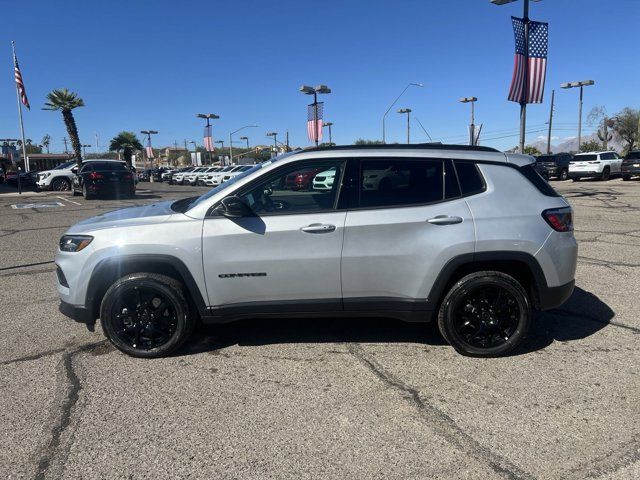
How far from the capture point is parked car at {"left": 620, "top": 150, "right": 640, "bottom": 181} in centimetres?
2660

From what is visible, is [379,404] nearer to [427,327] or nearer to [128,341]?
[427,327]

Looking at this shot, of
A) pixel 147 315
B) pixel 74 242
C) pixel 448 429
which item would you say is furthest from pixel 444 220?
pixel 74 242

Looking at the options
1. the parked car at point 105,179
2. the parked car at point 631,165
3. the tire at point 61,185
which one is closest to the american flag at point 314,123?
the parked car at point 105,179

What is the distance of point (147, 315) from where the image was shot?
4.14 m

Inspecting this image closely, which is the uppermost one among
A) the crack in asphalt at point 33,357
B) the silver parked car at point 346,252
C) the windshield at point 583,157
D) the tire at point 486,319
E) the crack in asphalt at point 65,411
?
the windshield at point 583,157

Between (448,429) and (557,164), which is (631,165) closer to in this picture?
(557,164)

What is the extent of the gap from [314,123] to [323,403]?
31.0m

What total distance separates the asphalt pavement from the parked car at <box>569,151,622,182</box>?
2677 centimetres

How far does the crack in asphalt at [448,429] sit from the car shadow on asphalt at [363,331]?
62 centimetres

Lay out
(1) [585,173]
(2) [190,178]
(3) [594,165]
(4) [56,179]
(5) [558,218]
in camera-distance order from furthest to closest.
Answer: (2) [190,178], (1) [585,173], (3) [594,165], (4) [56,179], (5) [558,218]

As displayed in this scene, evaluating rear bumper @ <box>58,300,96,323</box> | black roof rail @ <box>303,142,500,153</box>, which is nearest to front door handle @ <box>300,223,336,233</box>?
black roof rail @ <box>303,142,500,153</box>

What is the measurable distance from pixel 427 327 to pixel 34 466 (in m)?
3.48

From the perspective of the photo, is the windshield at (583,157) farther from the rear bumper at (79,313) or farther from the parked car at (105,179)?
the rear bumper at (79,313)

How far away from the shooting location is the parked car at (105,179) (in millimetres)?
20547
